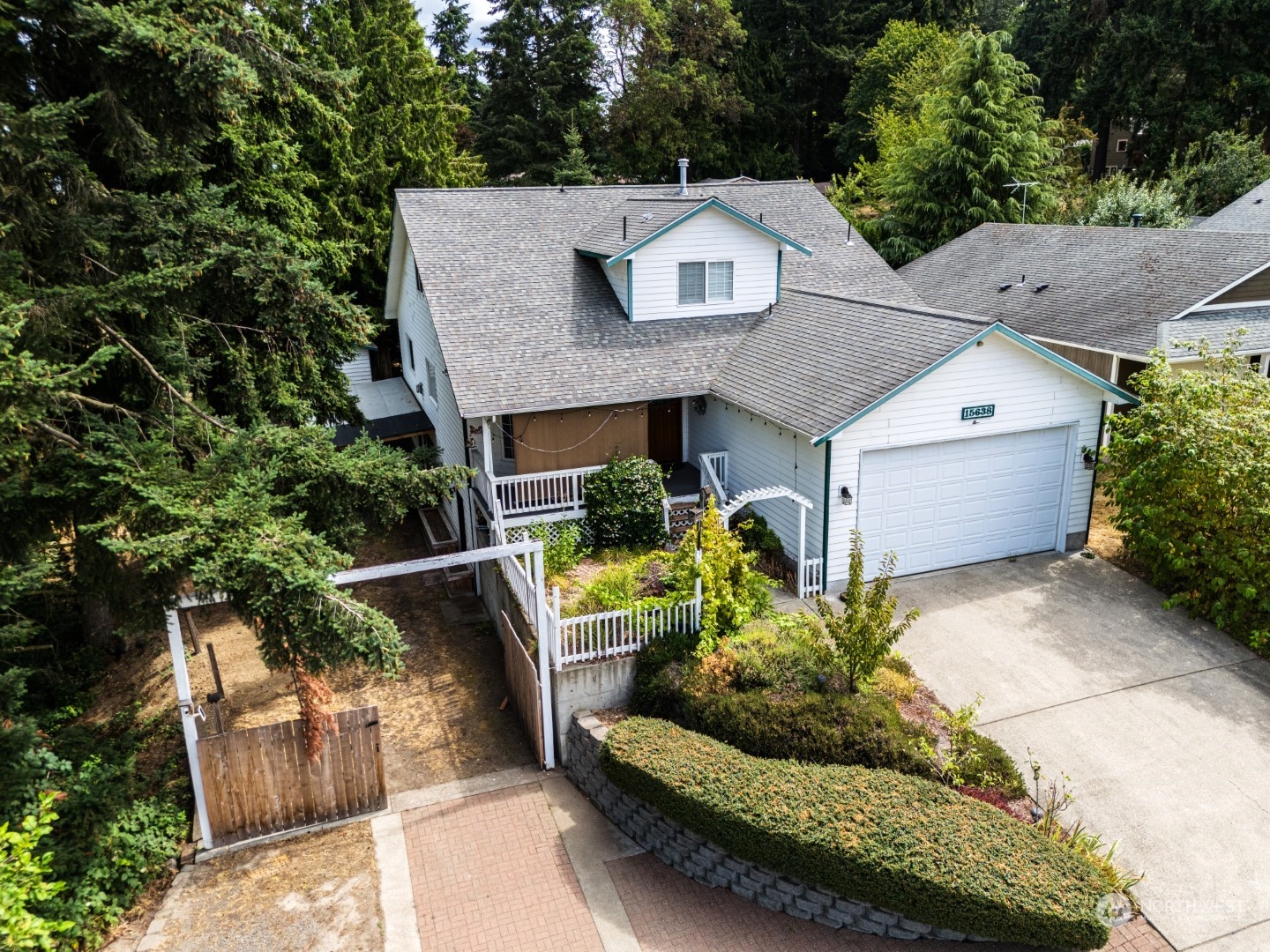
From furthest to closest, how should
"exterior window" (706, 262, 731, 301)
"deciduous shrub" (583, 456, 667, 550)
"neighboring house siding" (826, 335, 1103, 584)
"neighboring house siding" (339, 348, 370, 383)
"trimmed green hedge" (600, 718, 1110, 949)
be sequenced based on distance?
1. "neighboring house siding" (339, 348, 370, 383)
2. "exterior window" (706, 262, 731, 301)
3. "deciduous shrub" (583, 456, 667, 550)
4. "neighboring house siding" (826, 335, 1103, 584)
5. "trimmed green hedge" (600, 718, 1110, 949)

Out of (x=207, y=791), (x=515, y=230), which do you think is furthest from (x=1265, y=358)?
(x=207, y=791)

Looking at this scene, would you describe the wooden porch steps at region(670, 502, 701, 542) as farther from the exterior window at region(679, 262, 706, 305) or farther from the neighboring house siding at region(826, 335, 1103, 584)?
the exterior window at region(679, 262, 706, 305)

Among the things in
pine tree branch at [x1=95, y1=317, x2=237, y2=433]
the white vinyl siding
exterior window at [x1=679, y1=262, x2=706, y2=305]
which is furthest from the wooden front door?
pine tree branch at [x1=95, y1=317, x2=237, y2=433]

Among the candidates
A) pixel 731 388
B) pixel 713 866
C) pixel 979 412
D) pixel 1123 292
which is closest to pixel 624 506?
pixel 731 388

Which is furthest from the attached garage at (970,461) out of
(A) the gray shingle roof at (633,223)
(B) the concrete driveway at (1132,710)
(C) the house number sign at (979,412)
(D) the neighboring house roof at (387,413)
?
(D) the neighboring house roof at (387,413)

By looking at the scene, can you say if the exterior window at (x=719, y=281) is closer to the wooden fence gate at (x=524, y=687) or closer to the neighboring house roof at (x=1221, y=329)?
the wooden fence gate at (x=524, y=687)

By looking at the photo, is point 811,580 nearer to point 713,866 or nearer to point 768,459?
point 768,459
